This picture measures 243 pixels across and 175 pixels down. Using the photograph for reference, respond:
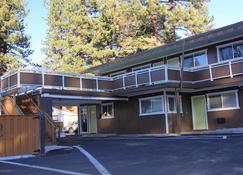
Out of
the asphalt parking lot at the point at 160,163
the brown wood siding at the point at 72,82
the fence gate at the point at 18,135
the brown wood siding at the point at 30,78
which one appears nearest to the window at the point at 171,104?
the brown wood siding at the point at 72,82

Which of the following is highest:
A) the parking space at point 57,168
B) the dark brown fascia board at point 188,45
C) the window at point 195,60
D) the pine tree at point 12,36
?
the pine tree at point 12,36

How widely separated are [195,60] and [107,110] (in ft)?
28.8

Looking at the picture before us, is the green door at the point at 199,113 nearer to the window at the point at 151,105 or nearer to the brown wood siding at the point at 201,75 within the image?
the brown wood siding at the point at 201,75

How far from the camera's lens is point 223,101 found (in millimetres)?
27500

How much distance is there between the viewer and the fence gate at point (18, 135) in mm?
17297

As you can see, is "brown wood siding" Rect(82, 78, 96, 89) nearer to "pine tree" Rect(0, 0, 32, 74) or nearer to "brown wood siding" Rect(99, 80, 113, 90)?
"brown wood siding" Rect(99, 80, 113, 90)

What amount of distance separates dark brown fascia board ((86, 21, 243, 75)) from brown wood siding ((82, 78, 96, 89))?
4.26m

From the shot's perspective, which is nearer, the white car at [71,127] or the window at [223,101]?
the window at [223,101]

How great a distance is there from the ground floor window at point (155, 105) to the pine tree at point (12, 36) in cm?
2072

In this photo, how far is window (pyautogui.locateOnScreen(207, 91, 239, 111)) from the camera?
2677 centimetres

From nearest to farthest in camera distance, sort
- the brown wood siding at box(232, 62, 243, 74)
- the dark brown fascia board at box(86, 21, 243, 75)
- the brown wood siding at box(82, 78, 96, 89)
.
Answer: the brown wood siding at box(232, 62, 243, 74), the dark brown fascia board at box(86, 21, 243, 75), the brown wood siding at box(82, 78, 96, 89)

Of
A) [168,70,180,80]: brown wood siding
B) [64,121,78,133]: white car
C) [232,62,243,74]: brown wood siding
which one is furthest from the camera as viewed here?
[64,121,78,133]: white car

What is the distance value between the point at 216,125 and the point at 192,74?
3.75m

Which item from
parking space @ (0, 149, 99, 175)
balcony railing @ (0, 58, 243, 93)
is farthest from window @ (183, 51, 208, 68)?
parking space @ (0, 149, 99, 175)
